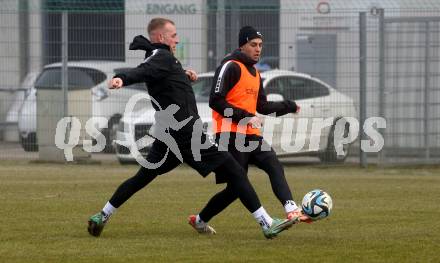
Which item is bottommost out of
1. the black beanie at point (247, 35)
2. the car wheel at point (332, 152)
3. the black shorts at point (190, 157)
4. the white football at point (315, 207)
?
the car wheel at point (332, 152)

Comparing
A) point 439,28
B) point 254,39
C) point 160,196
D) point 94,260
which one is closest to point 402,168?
point 439,28

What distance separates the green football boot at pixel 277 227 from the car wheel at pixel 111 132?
11140 millimetres

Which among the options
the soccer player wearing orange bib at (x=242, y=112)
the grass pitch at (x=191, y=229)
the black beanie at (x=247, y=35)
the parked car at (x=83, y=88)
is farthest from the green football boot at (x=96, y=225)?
the parked car at (x=83, y=88)

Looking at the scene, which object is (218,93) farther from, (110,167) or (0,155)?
(0,155)

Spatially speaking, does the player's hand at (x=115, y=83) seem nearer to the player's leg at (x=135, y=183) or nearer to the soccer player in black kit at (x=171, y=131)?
the soccer player in black kit at (x=171, y=131)

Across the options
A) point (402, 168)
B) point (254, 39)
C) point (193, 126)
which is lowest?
point (402, 168)

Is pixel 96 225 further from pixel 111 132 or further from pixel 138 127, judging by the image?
pixel 111 132

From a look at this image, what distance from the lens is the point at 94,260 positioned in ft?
27.9

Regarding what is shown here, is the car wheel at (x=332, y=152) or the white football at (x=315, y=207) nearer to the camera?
the white football at (x=315, y=207)

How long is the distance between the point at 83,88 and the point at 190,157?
1094 cm

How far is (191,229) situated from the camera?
34.9 feet

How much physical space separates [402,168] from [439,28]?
8.19ft

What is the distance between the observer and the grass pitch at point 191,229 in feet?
29.0

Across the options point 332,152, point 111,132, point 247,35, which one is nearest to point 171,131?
point 247,35
